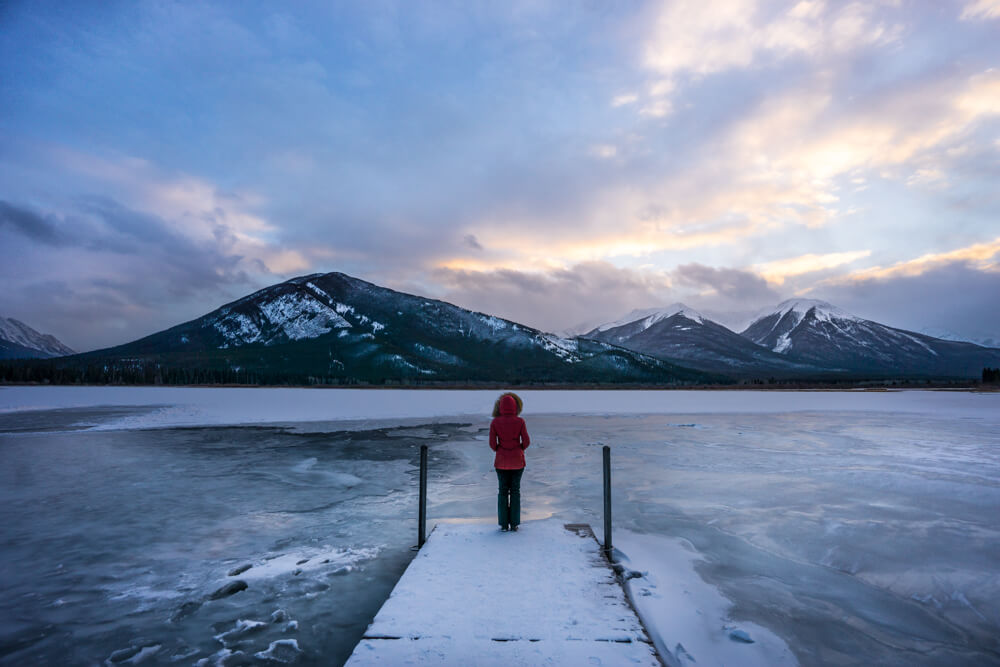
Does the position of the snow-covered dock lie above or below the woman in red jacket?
below

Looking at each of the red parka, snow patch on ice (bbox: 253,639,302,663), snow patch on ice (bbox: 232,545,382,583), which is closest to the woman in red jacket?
the red parka

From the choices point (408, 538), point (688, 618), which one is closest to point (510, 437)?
point (408, 538)

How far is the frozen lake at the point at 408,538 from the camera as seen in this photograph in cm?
636

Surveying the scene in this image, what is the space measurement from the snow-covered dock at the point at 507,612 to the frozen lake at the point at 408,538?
2.46ft

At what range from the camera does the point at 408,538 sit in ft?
32.8

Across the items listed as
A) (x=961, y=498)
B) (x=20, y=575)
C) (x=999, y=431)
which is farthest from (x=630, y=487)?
(x=999, y=431)

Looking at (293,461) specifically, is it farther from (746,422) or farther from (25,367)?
(25,367)

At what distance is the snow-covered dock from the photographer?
17.0 feet

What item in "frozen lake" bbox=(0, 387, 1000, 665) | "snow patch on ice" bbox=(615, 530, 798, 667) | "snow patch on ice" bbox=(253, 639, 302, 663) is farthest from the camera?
"frozen lake" bbox=(0, 387, 1000, 665)

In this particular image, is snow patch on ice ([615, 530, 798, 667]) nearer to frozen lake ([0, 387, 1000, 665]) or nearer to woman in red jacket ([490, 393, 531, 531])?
frozen lake ([0, 387, 1000, 665])

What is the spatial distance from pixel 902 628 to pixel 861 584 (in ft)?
4.70

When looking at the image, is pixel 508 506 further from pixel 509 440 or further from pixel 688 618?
pixel 688 618

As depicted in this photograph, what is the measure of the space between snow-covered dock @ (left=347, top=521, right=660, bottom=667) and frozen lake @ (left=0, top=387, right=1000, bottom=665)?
750mm

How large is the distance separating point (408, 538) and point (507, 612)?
4.36 m
